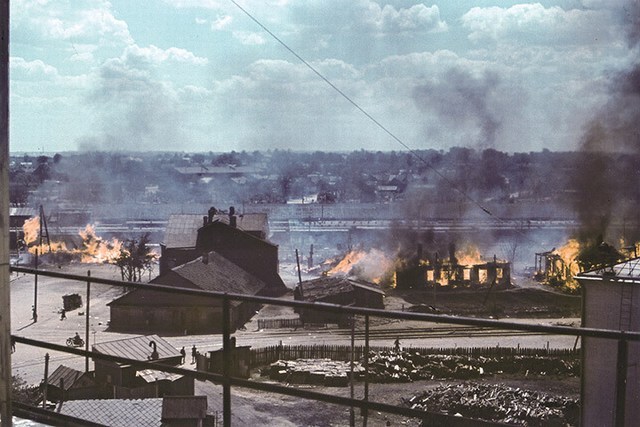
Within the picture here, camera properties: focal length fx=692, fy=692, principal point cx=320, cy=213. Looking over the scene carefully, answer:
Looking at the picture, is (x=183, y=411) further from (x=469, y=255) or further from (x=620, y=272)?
(x=469, y=255)

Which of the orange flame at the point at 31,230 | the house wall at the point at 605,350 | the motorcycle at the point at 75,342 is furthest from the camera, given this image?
the orange flame at the point at 31,230

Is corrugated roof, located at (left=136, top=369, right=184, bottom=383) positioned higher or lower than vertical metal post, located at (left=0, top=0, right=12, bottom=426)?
lower

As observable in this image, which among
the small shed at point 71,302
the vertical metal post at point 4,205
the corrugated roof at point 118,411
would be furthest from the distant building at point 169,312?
the vertical metal post at point 4,205

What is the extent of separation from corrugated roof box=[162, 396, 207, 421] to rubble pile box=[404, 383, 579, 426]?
7720 mm

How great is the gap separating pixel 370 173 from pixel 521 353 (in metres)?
86.6

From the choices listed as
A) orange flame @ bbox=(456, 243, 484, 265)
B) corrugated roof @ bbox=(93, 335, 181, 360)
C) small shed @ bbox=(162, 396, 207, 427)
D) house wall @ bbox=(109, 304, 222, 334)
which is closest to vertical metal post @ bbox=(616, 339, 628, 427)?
small shed @ bbox=(162, 396, 207, 427)

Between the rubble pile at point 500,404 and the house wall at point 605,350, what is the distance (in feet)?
20.4

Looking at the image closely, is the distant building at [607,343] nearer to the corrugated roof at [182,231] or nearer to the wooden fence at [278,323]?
the wooden fence at [278,323]

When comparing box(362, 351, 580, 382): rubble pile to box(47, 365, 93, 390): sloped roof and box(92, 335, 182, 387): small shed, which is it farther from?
box(47, 365, 93, 390): sloped roof

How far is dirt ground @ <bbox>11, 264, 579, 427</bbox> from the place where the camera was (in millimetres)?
19203

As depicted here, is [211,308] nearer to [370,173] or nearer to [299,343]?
[299,343]

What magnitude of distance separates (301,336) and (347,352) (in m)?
4.01

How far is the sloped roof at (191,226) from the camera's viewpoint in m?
43.1

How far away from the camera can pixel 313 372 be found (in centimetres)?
2350
